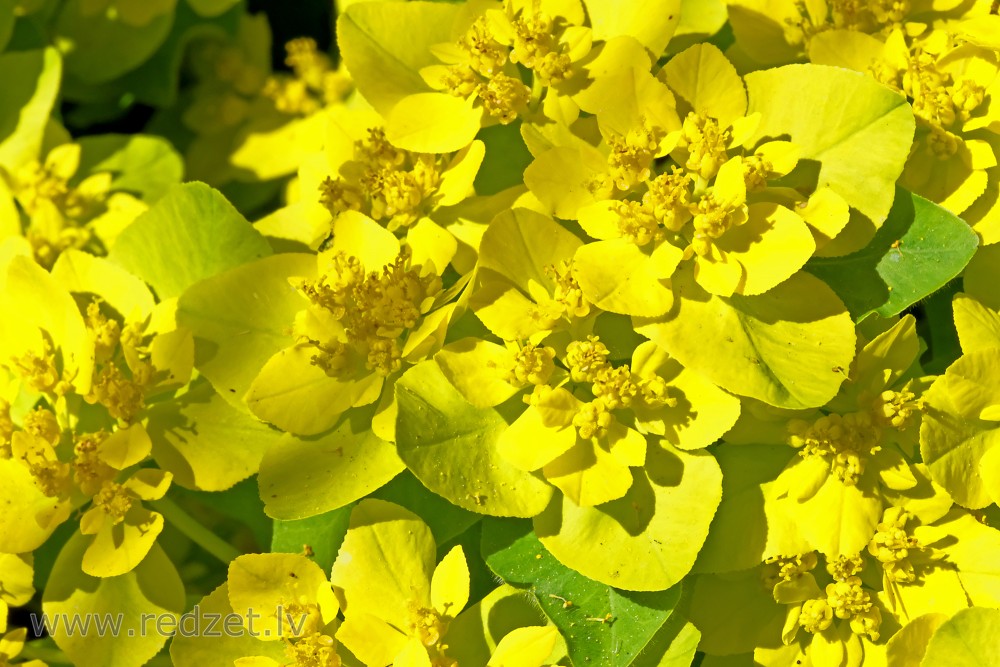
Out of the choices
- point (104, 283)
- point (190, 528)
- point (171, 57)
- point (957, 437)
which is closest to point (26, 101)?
point (171, 57)

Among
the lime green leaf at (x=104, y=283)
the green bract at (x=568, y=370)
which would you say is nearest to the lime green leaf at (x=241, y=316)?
the green bract at (x=568, y=370)

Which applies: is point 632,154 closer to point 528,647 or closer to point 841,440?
point 841,440

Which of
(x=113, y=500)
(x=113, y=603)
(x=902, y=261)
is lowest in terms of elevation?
(x=113, y=603)

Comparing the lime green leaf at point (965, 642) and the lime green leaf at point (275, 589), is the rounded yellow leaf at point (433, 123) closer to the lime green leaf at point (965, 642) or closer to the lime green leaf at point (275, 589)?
the lime green leaf at point (275, 589)

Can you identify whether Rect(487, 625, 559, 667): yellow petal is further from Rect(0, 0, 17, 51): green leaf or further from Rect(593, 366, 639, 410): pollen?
Rect(0, 0, 17, 51): green leaf

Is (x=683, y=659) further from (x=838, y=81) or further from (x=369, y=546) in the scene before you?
(x=838, y=81)

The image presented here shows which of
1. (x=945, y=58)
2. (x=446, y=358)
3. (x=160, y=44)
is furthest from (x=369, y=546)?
(x=160, y=44)
